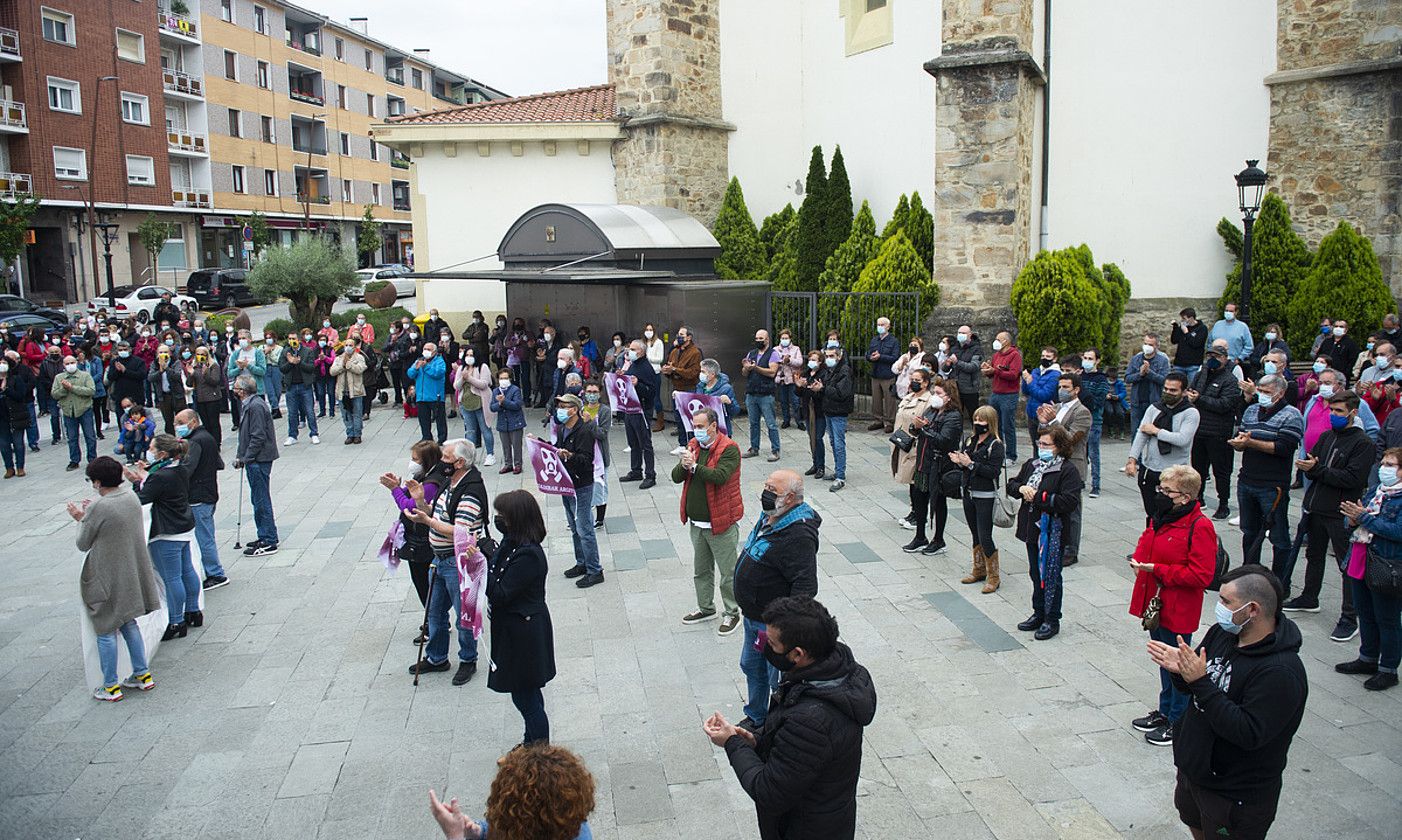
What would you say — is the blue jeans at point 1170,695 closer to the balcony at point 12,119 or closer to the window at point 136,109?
the balcony at point 12,119

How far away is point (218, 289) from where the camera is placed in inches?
1507

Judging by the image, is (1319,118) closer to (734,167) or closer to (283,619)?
(734,167)

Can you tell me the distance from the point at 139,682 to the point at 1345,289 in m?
15.6

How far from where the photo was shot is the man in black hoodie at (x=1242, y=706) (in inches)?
145

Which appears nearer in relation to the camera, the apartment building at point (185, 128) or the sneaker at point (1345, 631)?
the sneaker at point (1345, 631)

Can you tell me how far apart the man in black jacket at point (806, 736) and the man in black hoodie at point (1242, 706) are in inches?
49.6

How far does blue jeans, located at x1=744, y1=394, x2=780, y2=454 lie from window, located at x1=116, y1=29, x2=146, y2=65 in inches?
1643

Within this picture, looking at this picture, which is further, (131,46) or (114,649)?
(131,46)

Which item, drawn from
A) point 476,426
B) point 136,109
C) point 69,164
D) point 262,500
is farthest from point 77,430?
point 136,109

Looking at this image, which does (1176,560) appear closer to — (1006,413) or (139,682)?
(139,682)

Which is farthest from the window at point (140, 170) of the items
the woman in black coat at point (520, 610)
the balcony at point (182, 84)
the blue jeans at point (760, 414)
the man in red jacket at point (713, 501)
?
the woman in black coat at point (520, 610)

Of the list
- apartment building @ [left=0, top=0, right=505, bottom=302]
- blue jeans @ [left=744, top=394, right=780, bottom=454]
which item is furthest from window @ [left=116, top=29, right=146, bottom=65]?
blue jeans @ [left=744, top=394, right=780, bottom=454]

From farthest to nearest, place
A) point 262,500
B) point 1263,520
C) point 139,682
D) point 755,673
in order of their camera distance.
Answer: point 262,500, point 1263,520, point 139,682, point 755,673

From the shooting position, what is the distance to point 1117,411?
13.9 m
